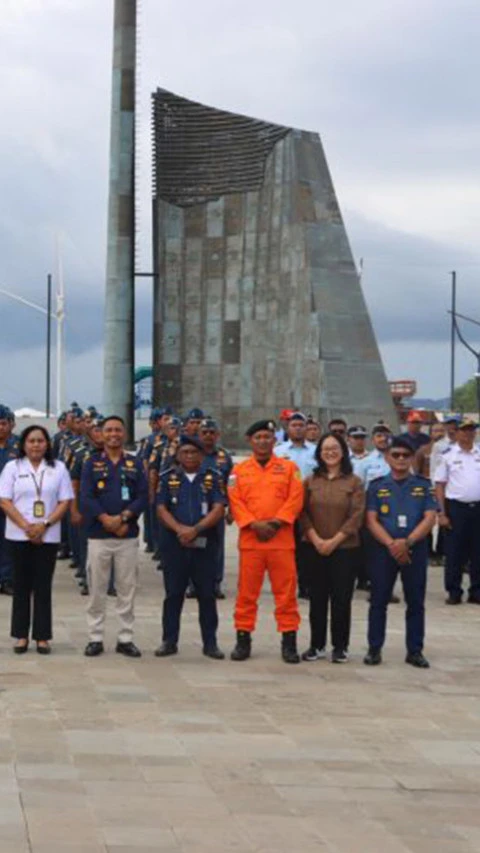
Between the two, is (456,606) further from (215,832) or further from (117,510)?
(215,832)

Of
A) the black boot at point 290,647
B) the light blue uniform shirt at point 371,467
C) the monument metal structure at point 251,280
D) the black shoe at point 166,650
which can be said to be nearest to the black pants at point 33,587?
the black shoe at point 166,650

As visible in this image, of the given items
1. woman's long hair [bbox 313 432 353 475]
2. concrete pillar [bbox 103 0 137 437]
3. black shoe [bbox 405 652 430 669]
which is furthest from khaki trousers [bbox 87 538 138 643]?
concrete pillar [bbox 103 0 137 437]

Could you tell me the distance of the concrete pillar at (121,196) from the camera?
29531mm

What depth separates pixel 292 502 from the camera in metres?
9.07

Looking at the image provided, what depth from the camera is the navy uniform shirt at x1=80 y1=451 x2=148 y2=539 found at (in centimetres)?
918

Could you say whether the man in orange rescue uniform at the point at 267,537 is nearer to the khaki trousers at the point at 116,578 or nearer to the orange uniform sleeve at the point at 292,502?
the orange uniform sleeve at the point at 292,502

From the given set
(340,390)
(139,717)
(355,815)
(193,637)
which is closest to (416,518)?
(193,637)

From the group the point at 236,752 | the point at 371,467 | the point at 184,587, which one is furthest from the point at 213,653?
the point at 371,467

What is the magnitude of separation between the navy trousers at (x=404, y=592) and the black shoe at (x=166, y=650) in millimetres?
1242

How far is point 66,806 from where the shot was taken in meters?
5.49

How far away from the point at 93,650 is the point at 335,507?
1760 millimetres

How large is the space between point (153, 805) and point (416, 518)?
4.00 m

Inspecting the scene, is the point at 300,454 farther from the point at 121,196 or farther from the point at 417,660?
the point at 121,196

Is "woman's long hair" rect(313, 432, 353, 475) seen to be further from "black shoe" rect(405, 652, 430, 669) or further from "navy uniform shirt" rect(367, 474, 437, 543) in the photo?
"black shoe" rect(405, 652, 430, 669)
